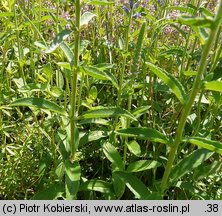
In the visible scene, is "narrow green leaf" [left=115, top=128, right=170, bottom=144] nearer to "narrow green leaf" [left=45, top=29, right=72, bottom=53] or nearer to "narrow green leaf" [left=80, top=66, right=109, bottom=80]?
"narrow green leaf" [left=80, top=66, right=109, bottom=80]

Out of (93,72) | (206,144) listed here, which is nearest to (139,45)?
(93,72)

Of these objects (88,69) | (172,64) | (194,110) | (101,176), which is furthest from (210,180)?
(88,69)

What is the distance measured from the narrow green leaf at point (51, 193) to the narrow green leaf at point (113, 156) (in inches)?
8.7

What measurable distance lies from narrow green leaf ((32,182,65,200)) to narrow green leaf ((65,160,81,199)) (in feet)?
0.36

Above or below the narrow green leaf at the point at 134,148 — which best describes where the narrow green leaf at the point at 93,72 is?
above

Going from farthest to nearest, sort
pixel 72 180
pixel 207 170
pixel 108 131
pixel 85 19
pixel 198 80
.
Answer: pixel 108 131 < pixel 207 170 < pixel 72 180 < pixel 85 19 < pixel 198 80

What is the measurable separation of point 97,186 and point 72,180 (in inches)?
6.9

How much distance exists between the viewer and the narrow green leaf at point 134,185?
1363 mm

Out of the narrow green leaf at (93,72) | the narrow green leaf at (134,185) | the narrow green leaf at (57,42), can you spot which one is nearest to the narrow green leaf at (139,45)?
the narrow green leaf at (93,72)

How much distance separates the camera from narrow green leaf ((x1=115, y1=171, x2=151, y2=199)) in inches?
53.7

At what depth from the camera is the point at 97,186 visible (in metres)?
1.45

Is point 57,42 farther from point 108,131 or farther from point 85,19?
point 108,131

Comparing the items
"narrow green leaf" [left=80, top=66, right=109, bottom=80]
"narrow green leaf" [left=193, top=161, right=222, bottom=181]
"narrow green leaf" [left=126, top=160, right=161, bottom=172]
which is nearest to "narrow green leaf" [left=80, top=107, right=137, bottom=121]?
"narrow green leaf" [left=80, top=66, right=109, bottom=80]

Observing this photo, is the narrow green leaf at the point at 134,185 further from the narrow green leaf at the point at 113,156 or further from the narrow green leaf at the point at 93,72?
the narrow green leaf at the point at 93,72
